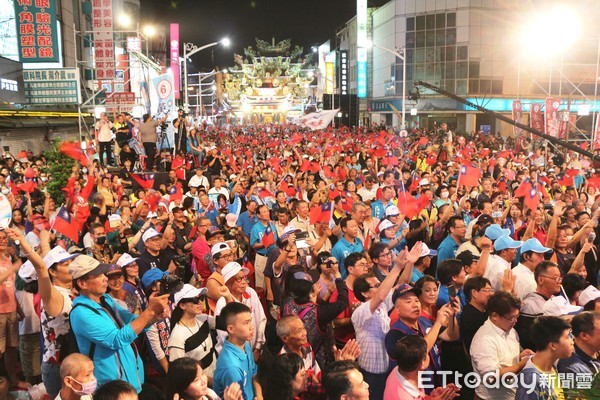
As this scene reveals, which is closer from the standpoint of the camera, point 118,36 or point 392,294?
point 392,294

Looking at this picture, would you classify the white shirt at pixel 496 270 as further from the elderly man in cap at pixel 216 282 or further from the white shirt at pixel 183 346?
the white shirt at pixel 183 346

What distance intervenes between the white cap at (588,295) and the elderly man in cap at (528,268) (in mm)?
662

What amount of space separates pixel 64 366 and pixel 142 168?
1360 cm

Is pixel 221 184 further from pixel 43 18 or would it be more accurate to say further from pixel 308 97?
pixel 308 97

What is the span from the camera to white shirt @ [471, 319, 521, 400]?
13.6 ft

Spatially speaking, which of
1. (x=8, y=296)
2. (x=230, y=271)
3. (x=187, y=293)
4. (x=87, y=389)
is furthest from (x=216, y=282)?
(x=8, y=296)

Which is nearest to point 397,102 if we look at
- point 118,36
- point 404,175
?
point 118,36

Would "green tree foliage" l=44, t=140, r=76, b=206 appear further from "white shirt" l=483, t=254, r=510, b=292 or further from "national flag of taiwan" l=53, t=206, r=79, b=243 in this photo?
"white shirt" l=483, t=254, r=510, b=292

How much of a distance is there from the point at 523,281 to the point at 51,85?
1976 cm

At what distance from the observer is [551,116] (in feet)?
67.5

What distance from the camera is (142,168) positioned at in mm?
16438

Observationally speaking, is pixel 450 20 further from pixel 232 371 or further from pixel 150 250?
pixel 232 371

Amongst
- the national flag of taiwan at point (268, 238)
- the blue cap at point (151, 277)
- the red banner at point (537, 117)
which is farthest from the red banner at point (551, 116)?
the blue cap at point (151, 277)

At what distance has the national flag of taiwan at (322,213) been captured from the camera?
8.04m
